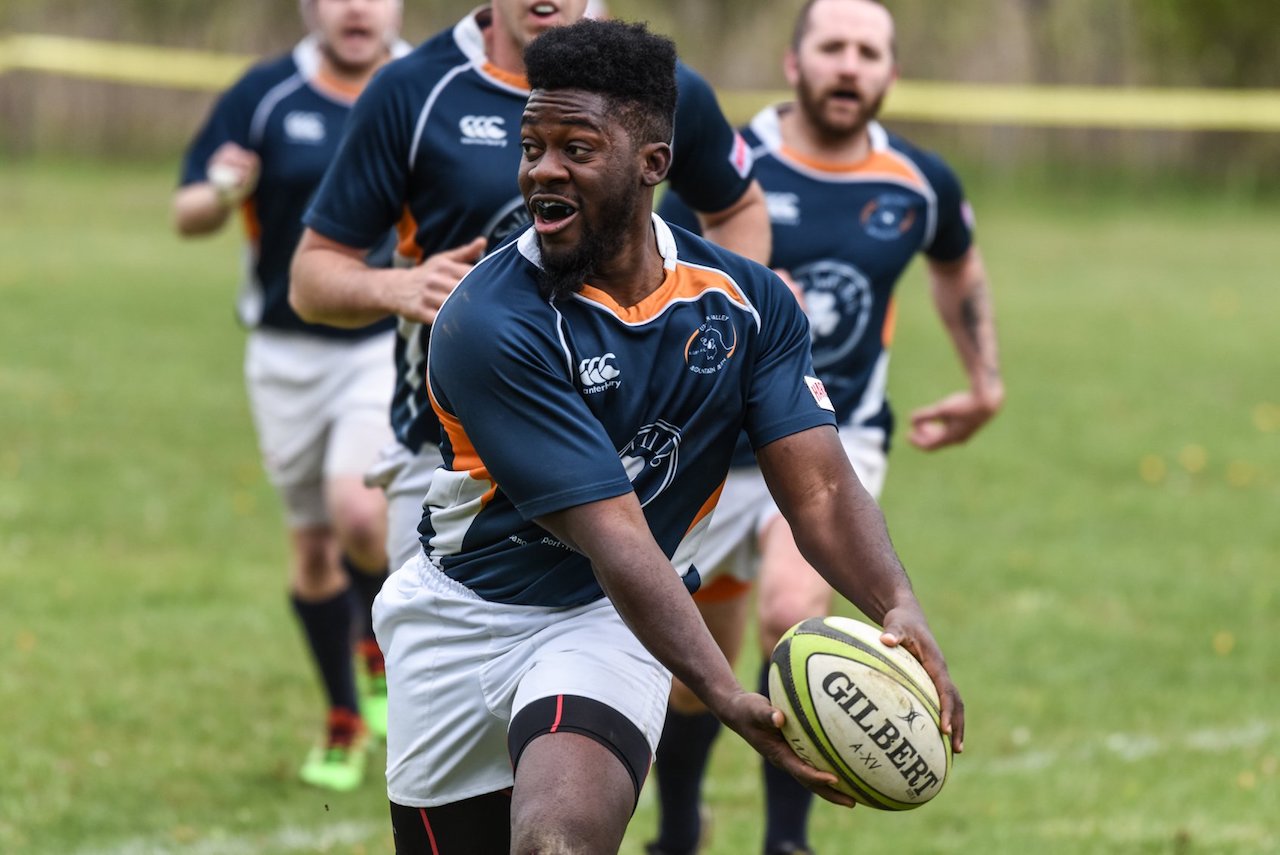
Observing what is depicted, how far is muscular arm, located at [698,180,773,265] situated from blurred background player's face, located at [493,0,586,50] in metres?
0.80

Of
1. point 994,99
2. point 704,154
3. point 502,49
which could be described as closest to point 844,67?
point 704,154

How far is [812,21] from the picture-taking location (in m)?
6.49

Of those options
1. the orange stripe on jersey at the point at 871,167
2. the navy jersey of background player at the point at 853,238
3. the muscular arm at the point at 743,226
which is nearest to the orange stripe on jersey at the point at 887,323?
the navy jersey of background player at the point at 853,238

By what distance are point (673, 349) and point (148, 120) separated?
27.7 metres

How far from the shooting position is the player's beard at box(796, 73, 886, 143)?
6.37 m

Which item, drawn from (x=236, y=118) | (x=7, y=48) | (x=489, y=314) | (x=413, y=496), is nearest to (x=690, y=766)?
(x=413, y=496)

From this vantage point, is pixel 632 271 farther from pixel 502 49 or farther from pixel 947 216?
pixel 947 216

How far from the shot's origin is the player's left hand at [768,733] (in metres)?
3.50

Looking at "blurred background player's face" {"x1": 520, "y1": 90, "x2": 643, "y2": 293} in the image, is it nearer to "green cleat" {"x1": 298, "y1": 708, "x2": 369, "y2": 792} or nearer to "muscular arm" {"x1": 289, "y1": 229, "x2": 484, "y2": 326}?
"muscular arm" {"x1": 289, "y1": 229, "x2": 484, "y2": 326}

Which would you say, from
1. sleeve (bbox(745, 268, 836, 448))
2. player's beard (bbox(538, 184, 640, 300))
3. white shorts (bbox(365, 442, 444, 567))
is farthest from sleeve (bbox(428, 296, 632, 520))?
white shorts (bbox(365, 442, 444, 567))

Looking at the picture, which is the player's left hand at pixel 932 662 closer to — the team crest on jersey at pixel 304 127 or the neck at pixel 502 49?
the neck at pixel 502 49

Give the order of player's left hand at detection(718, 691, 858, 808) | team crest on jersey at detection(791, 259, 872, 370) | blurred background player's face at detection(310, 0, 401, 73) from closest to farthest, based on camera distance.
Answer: player's left hand at detection(718, 691, 858, 808)
team crest on jersey at detection(791, 259, 872, 370)
blurred background player's face at detection(310, 0, 401, 73)

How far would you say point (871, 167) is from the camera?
6.50 m

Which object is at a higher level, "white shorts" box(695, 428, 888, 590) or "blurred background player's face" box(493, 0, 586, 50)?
"blurred background player's face" box(493, 0, 586, 50)
